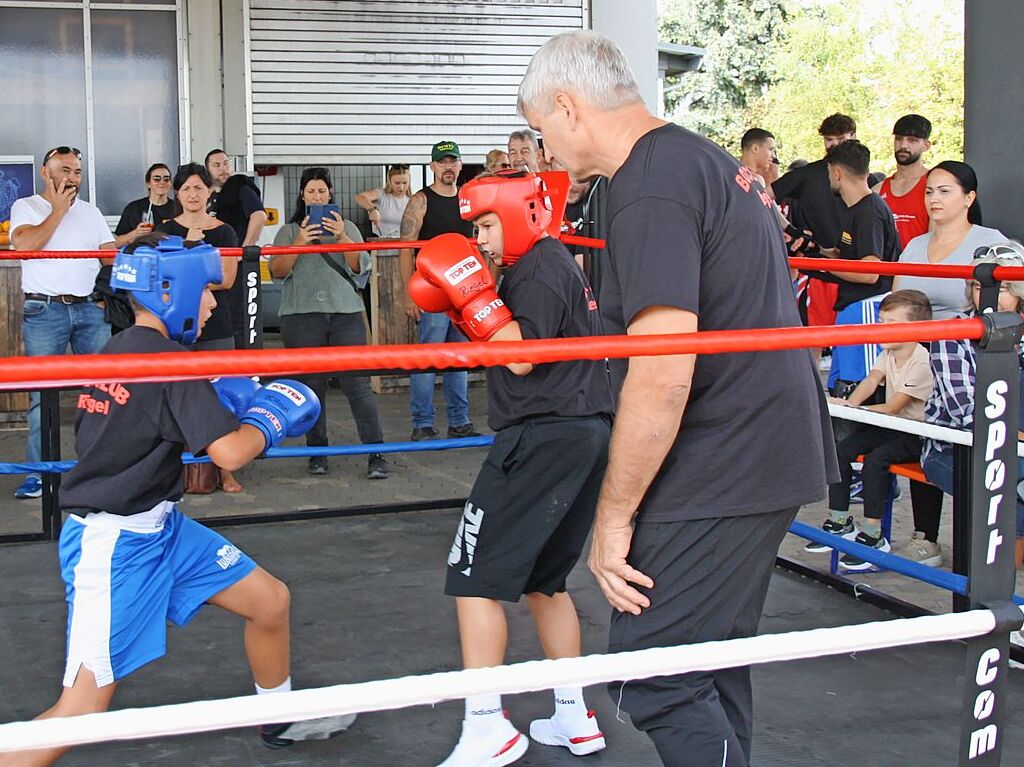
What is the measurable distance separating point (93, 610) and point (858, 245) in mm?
4534

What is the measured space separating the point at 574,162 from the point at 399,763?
1627 mm

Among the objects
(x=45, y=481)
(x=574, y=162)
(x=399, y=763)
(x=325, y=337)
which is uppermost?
(x=574, y=162)

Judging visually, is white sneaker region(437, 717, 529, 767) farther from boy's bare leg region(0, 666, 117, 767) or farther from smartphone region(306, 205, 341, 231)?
smartphone region(306, 205, 341, 231)

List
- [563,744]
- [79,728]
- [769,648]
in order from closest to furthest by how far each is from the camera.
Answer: [79,728], [769,648], [563,744]

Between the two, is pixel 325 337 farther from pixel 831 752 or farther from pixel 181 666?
pixel 831 752

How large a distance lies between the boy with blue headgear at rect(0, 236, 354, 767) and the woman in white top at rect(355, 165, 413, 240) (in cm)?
670

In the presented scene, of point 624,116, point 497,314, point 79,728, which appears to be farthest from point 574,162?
point 79,728

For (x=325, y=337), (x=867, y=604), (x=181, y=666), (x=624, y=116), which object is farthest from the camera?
(x=325, y=337)

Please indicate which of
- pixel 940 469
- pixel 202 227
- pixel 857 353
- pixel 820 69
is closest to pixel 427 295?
pixel 940 469

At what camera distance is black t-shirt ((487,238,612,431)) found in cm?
308

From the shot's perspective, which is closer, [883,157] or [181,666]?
[181,666]

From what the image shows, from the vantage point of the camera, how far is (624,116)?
2.18 m

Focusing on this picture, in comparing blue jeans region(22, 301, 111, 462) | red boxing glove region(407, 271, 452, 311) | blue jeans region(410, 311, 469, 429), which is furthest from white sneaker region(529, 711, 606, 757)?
blue jeans region(410, 311, 469, 429)

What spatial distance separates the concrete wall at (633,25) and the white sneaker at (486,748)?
8753 mm
